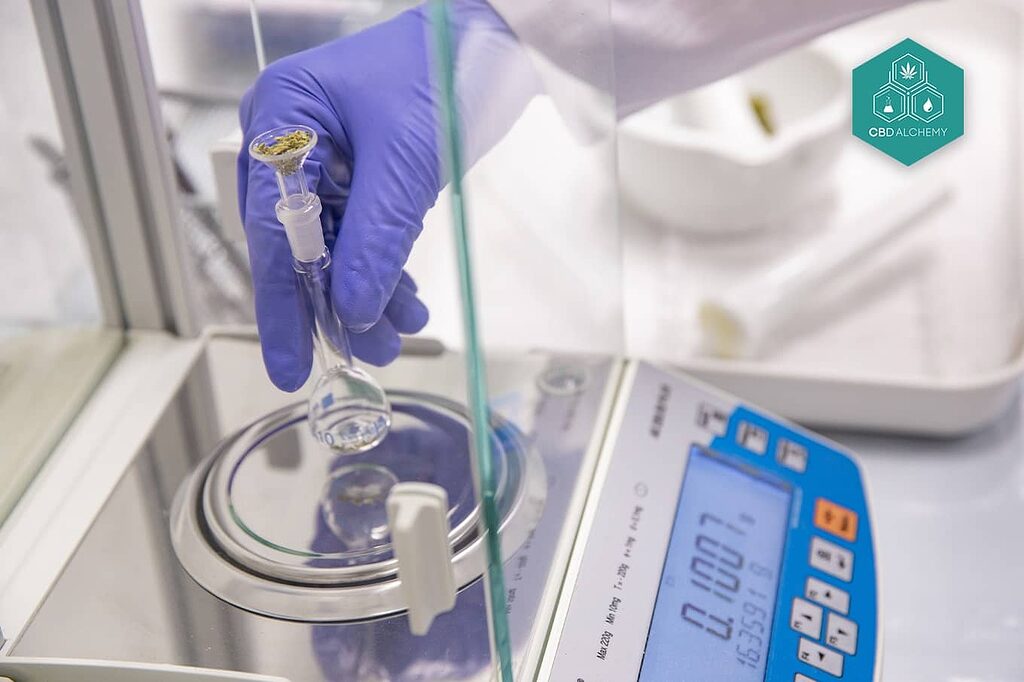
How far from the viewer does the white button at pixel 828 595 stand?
0.74 meters

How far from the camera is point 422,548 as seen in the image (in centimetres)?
52

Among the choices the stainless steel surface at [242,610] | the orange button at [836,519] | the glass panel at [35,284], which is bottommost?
the orange button at [836,519]

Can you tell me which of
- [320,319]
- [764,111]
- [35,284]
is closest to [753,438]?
[320,319]

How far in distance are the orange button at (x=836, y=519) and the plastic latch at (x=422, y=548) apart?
37cm

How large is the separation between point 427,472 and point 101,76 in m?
0.37

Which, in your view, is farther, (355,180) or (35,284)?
(35,284)

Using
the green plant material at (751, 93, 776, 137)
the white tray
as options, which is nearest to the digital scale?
the white tray

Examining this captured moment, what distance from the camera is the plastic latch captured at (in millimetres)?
503

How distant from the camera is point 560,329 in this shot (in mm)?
787

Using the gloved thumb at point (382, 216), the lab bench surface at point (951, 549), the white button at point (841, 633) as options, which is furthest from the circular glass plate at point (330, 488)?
the lab bench surface at point (951, 549)

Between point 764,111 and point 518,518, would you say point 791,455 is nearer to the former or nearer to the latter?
point 518,518

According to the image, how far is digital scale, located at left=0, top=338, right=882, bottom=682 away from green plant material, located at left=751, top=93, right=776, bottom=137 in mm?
421

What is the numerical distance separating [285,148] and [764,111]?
0.72m

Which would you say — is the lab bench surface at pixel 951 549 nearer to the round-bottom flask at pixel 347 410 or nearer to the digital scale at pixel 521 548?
the digital scale at pixel 521 548
